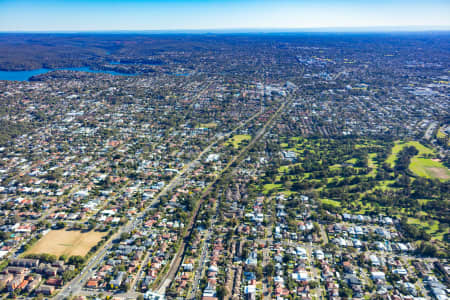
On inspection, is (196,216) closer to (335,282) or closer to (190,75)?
(335,282)

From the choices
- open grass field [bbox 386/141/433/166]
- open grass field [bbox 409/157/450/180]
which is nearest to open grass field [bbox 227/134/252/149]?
open grass field [bbox 386/141/433/166]

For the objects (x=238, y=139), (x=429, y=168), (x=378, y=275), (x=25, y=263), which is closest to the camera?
(x=378, y=275)

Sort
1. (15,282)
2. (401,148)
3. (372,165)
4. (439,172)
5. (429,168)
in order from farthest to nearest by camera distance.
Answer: (401,148), (372,165), (429,168), (439,172), (15,282)

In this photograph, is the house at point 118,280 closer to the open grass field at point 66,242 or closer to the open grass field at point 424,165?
the open grass field at point 66,242

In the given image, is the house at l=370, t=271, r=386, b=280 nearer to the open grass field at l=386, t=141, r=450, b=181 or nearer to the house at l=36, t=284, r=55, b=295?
the open grass field at l=386, t=141, r=450, b=181

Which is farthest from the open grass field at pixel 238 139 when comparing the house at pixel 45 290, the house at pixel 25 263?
the house at pixel 45 290

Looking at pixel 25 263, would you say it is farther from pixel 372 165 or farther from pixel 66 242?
pixel 372 165

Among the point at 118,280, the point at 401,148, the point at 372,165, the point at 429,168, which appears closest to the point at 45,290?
the point at 118,280
